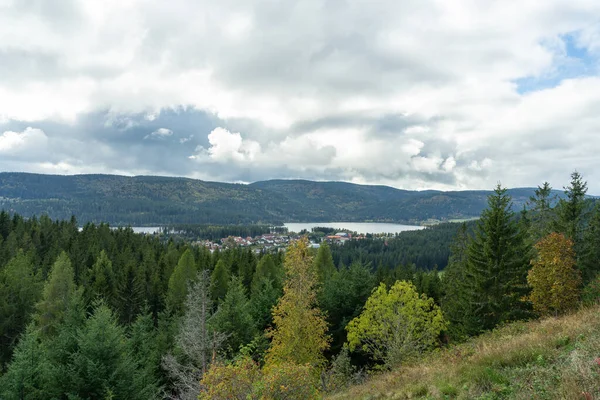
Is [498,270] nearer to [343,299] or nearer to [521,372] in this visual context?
[343,299]

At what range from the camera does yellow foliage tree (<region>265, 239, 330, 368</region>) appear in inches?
898

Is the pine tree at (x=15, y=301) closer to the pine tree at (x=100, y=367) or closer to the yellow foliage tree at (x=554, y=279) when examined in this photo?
the pine tree at (x=100, y=367)

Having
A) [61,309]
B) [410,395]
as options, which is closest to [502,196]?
[410,395]

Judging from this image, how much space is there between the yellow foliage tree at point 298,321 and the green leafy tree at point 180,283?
95.8 ft

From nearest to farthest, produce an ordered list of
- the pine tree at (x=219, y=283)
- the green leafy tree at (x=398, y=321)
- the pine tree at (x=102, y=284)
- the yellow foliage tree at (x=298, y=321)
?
1. the yellow foliage tree at (x=298, y=321)
2. the green leafy tree at (x=398, y=321)
3. the pine tree at (x=102, y=284)
4. the pine tree at (x=219, y=283)

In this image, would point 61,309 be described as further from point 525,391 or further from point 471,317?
point 525,391

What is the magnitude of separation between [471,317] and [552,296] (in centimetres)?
547

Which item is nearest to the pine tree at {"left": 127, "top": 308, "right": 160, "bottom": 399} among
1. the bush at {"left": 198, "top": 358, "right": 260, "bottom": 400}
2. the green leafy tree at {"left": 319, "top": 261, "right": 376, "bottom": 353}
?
the bush at {"left": 198, "top": 358, "right": 260, "bottom": 400}

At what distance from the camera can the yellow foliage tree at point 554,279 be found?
21922 mm

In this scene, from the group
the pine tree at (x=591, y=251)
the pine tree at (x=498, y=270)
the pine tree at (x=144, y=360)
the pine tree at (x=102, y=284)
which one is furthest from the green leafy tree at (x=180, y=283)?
the pine tree at (x=591, y=251)

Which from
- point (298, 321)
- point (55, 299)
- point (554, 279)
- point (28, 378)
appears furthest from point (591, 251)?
point (55, 299)

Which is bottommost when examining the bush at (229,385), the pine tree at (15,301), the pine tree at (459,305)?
the pine tree at (15,301)

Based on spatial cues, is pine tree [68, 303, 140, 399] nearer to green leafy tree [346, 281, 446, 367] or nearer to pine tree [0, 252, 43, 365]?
green leafy tree [346, 281, 446, 367]

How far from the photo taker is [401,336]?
1011 inches
